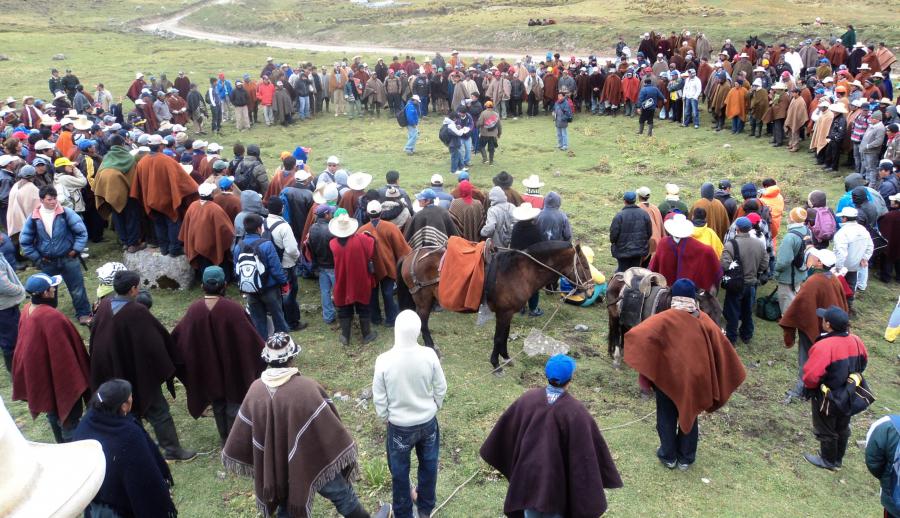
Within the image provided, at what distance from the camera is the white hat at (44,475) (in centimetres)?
201

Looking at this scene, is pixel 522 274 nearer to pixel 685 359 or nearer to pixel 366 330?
pixel 366 330

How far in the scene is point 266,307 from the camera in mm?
9750

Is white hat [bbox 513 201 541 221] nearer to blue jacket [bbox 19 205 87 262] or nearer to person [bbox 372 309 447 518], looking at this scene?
person [bbox 372 309 447 518]

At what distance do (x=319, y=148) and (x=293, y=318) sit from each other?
1163cm

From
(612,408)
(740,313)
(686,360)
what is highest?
(686,360)

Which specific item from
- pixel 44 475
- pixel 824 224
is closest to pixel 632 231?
pixel 824 224

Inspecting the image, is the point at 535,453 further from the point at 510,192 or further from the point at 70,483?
the point at 510,192

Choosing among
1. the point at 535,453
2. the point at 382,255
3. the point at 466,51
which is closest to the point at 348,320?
the point at 382,255

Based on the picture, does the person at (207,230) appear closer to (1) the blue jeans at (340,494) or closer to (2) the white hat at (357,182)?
(2) the white hat at (357,182)

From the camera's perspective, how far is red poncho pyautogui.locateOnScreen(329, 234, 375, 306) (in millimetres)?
9750

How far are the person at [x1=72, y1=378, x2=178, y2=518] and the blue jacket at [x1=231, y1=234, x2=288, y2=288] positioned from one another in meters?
3.95

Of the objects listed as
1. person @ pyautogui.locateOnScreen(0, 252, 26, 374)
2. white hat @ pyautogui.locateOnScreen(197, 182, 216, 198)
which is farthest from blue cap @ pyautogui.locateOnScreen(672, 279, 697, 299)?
person @ pyautogui.locateOnScreen(0, 252, 26, 374)

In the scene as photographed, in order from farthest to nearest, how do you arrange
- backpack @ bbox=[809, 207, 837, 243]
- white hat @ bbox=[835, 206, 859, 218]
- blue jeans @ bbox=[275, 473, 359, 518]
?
1. backpack @ bbox=[809, 207, 837, 243]
2. white hat @ bbox=[835, 206, 859, 218]
3. blue jeans @ bbox=[275, 473, 359, 518]

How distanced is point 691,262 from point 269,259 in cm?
580
